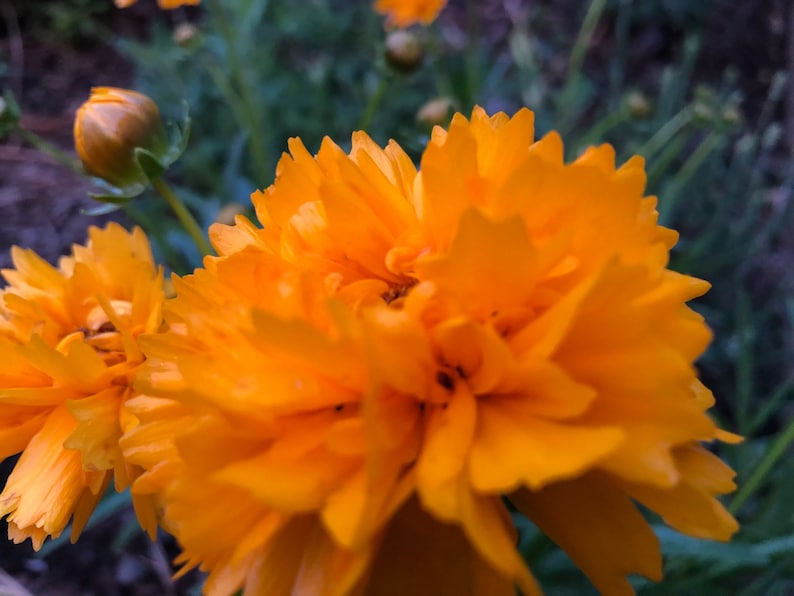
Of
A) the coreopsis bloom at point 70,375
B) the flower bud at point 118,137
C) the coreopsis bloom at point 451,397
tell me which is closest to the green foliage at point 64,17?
the flower bud at point 118,137

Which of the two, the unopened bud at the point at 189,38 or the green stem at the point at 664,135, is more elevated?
the green stem at the point at 664,135

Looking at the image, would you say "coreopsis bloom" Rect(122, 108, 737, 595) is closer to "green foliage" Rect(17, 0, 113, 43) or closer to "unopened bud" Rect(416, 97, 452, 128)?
"unopened bud" Rect(416, 97, 452, 128)

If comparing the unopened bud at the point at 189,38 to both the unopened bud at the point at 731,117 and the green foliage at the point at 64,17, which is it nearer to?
the unopened bud at the point at 731,117

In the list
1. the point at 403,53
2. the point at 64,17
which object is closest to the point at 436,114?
the point at 403,53

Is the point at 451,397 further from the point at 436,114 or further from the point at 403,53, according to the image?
the point at 403,53

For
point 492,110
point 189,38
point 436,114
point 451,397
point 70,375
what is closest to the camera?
point 451,397

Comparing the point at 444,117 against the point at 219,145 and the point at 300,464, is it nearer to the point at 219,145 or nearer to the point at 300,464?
the point at 300,464

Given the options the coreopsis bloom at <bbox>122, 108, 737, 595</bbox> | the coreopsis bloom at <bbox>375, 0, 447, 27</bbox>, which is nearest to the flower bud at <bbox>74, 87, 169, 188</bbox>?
the coreopsis bloom at <bbox>122, 108, 737, 595</bbox>
